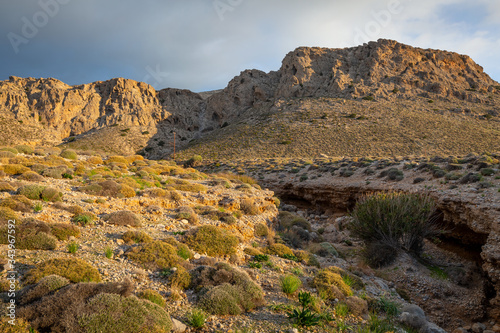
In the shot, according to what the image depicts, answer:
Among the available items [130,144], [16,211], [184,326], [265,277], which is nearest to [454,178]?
[265,277]

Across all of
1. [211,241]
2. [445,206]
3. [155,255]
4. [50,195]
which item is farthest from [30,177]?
[445,206]

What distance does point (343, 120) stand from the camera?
153 feet

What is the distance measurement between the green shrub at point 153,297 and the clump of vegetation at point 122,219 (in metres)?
4.36

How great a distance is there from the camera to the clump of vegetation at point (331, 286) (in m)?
7.41

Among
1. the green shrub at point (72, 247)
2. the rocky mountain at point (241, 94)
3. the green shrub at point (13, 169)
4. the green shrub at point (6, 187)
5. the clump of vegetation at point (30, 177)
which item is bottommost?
the green shrub at point (72, 247)

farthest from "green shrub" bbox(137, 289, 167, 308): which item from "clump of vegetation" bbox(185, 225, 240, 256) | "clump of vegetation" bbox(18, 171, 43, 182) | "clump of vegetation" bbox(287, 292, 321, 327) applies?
"clump of vegetation" bbox(18, 171, 43, 182)

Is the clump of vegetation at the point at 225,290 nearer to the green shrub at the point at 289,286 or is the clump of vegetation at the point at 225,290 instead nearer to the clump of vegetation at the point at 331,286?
the green shrub at the point at 289,286

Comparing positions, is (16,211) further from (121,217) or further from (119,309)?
(119,309)

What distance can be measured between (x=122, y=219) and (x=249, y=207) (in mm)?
7276

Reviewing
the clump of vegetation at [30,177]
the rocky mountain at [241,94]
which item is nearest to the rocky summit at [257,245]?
the clump of vegetation at [30,177]

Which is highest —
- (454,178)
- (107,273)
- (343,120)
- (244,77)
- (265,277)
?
(244,77)

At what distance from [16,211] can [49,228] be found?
78.2 inches

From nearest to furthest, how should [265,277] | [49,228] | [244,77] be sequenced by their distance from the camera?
[49,228]
[265,277]
[244,77]

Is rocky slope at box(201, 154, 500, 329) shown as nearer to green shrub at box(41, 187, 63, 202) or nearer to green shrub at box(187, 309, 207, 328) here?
green shrub at box(187, 309, 207, 328)
